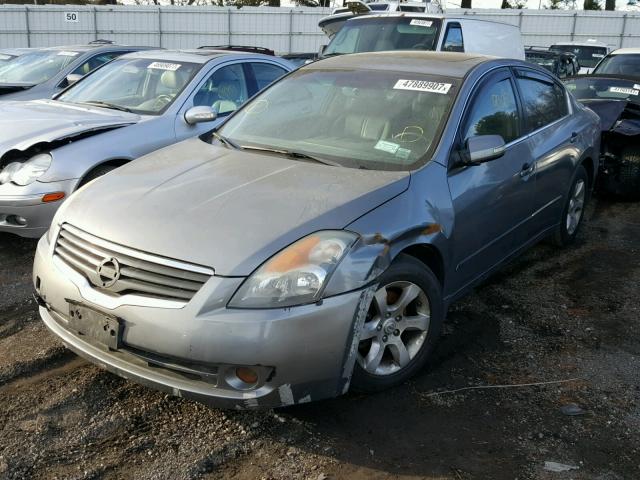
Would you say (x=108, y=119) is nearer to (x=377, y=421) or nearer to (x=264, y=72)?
(x=264, y=72)

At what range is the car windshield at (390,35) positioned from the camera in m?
8.35

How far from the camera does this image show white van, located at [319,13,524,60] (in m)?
8.35

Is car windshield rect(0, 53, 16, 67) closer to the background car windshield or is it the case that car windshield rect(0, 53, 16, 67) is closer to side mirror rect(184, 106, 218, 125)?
side mirror rect(184, 106, 218, 125)

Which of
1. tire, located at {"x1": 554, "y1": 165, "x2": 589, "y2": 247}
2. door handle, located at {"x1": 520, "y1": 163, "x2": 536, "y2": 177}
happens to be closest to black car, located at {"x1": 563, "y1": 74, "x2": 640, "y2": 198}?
tire, located at {"x1": 554, "y1": 165, "x2": 589, "y2": 247}

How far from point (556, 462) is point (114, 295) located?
200 cm

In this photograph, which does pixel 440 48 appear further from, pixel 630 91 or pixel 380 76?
pixel 380 76

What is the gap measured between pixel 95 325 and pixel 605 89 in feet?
23.6

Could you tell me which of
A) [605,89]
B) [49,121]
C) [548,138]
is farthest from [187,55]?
[605,89]

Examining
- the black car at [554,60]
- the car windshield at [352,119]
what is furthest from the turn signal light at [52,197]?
the black car at [554,60]

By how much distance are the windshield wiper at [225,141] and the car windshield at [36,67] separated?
200 inches

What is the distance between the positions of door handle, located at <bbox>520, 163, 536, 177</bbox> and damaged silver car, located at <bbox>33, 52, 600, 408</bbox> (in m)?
0.02

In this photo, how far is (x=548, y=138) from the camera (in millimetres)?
4555

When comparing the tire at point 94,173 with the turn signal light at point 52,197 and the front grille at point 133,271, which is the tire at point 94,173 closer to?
the turn signal light at point 52,197

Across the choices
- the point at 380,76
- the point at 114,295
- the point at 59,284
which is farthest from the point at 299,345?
the point at 380,76
